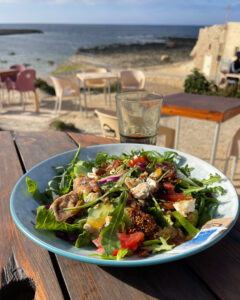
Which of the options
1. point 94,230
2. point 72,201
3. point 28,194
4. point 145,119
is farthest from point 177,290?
point 145,119

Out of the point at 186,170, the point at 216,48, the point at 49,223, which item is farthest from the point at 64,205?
the point at 216,48

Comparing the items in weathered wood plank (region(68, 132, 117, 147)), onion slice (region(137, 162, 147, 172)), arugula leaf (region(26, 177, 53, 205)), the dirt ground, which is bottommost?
the dirt ground

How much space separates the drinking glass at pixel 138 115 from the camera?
4.20ft

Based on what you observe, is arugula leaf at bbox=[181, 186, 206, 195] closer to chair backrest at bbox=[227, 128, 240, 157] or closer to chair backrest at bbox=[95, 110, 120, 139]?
chair backrest at bbox=[95, 110, 120, 139]

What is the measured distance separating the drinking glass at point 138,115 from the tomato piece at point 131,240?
681 millimetres

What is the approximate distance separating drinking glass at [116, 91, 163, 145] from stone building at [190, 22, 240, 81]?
12206 millimetres

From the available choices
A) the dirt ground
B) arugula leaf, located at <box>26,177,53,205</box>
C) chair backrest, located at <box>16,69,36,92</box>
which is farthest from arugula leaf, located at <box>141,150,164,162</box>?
chair backrest, located at <box>16,69,36,92</box>

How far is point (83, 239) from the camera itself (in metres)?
0.79

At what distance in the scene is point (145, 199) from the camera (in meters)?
0.90

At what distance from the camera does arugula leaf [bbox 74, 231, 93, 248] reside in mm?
788

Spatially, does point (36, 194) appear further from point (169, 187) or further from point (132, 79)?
point (132, 79)

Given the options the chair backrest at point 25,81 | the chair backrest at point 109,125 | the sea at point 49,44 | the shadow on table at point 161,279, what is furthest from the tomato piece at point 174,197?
the sea at point 49,44

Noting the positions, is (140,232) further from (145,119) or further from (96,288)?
(145,119)

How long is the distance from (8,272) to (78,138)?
Answer: 118 centimetres
